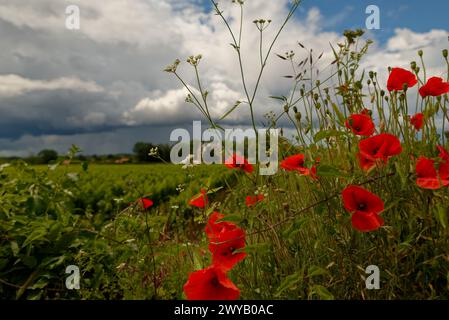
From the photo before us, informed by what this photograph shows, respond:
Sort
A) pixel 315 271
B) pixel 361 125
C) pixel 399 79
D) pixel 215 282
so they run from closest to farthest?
pixel 315 271
pixel 215 282
pixel 361 125
pixel 399 79

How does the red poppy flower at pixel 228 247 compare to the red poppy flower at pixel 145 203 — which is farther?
the red poppy flower at pixel 145 203

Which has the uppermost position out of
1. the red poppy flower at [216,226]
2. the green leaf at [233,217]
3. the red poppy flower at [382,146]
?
the red poppy flower at [382,146]

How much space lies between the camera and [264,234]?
2.19m

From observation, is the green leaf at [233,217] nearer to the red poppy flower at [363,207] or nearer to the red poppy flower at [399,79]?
the red poppy flower at [363,207]

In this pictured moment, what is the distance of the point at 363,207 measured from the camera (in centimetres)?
166

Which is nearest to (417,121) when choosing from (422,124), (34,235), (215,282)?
(422,124)

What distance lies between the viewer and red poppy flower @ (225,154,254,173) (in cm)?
208

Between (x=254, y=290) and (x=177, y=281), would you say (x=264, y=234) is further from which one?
(x=177, y=281)

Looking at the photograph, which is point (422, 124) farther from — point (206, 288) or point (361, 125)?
point (206, 288)

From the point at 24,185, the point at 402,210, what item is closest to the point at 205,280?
the point at 402,210

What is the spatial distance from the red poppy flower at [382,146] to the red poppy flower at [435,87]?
46 centimetres

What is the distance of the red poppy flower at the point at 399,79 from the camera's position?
2006 mm

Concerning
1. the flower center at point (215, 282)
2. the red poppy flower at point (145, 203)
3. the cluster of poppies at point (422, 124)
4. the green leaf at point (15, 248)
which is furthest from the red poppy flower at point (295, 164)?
the green leaf at point (15, 248)

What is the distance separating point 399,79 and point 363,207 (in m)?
0.71
